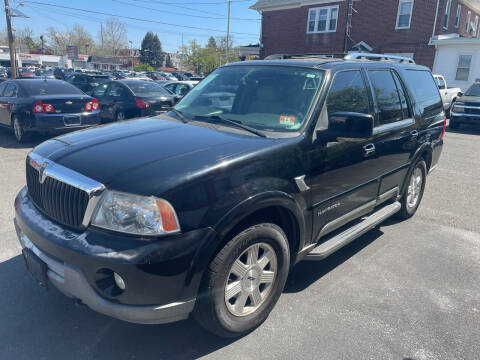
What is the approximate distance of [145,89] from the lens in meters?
11.3

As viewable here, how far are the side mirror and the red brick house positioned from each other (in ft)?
73.1

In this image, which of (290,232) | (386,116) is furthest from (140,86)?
(290,232)

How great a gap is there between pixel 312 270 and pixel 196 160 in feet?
6.36

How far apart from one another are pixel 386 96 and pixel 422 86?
1.31 m

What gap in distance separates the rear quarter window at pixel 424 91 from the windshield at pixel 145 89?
7844mm

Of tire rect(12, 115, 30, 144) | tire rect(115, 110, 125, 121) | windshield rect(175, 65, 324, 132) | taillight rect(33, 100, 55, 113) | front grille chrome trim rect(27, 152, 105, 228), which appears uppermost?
windshield rect(175, 65, 324, 132)

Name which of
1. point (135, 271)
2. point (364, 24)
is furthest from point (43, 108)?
point (364, 24)

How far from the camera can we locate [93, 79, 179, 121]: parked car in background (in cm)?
1073

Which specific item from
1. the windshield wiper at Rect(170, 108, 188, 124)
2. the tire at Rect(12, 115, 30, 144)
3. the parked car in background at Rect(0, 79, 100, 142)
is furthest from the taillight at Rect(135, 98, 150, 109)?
the windshield wiper at Rect(170, 108, 188, 124)

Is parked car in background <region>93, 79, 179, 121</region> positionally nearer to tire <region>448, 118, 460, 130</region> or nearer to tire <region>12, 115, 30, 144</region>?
tire <region>12, 115, 30, 144</region>

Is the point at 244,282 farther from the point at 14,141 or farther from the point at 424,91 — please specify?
the point at 14,141

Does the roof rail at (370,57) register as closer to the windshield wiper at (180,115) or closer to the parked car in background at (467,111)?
the windshield wiper at (180,115)

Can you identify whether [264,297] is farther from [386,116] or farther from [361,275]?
[386,116]

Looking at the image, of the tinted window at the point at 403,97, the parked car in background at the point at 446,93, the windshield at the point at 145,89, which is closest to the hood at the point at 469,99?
the parked car in background at the point at 446,93
